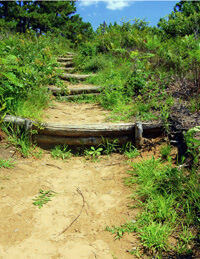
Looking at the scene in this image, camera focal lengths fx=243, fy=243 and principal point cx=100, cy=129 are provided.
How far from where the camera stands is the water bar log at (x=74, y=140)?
3.98 meters

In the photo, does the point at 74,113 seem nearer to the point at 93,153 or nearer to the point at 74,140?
the point at 74,140

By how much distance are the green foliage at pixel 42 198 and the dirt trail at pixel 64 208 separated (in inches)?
1.9

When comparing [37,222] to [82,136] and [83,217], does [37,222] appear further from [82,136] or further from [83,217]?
[82,136]

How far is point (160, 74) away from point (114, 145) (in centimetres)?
224

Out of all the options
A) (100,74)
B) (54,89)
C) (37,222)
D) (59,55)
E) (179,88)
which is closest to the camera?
(37,222)

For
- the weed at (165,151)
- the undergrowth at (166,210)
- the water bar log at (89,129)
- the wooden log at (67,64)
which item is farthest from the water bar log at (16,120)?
the wooden log at (67,64)

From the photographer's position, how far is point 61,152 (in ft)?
13.0

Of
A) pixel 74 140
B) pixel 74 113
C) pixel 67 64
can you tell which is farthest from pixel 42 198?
pixel 67 64

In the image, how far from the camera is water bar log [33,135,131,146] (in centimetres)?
398

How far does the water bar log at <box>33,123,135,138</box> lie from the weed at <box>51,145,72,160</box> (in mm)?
230

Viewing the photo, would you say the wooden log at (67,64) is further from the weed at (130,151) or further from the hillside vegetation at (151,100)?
the weed at (130,151)

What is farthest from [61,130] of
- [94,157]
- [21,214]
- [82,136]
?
[21,214]

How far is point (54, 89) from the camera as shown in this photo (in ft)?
20.4

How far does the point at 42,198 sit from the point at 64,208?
0.32 meters
